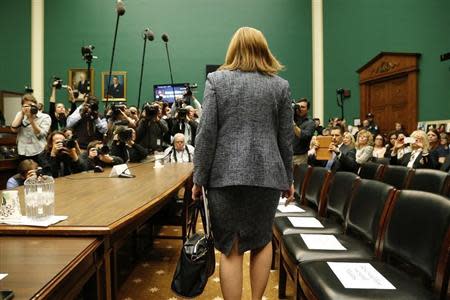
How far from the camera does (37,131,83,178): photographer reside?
3469 mm

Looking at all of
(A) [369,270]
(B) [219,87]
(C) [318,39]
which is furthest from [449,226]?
(C) [318,39]

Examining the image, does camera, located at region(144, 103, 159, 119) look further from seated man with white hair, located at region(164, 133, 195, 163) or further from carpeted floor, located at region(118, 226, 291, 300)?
carpeted floor, located at region(118, 226, 291, 300)

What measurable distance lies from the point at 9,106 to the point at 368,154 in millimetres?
7567

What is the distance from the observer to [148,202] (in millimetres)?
1933

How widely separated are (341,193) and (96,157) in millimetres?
2430

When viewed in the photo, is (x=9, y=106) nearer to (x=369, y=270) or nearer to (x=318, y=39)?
(x=318, y=39)

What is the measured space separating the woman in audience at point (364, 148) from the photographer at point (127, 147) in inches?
102

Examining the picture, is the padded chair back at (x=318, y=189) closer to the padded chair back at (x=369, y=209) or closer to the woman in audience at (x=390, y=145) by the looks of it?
the padded chair back at (x=369, y=209)

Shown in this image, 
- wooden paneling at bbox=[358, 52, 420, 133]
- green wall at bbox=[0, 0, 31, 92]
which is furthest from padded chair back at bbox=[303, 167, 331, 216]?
green wall at bbox=[0, 0, 31, 92]

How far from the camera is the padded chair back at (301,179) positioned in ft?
10.7

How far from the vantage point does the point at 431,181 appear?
2.76 m

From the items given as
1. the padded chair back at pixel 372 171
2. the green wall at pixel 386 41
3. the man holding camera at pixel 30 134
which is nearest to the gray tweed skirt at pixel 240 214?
the padded chair back at pixel 372 171

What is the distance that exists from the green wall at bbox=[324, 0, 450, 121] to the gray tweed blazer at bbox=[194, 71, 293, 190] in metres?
5.75

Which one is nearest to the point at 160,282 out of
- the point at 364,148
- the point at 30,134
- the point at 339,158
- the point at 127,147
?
the point at 127,147
